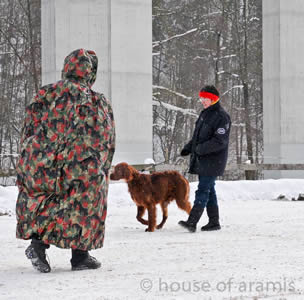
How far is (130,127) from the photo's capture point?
17.3 m

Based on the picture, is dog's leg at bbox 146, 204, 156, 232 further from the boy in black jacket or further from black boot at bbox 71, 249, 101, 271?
black boot at bbox 71, 249, 101, 271

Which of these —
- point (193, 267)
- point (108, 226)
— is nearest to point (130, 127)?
point (108, 226)

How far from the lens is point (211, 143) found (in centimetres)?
848

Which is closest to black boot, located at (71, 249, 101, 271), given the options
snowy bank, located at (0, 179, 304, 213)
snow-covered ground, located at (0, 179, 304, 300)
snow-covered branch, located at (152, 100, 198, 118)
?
snow-covered ground, located at (0, 179, 304, 300)

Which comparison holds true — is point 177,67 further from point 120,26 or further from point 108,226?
point 108,226

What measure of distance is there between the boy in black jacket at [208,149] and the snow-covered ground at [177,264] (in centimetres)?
32

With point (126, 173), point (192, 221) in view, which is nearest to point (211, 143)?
point (192, 221)

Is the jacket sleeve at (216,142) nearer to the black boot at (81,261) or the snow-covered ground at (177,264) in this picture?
the snow-covered ground at (177,264)

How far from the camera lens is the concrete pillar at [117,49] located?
661 inches

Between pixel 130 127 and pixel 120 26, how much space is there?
2259 mm

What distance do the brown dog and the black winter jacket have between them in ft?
1.57

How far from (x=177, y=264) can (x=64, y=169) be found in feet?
3.91

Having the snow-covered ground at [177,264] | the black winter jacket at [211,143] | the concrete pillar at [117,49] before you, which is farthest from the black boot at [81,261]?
the concrete pillar at [117,49]

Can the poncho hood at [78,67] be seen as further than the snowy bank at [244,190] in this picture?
No
